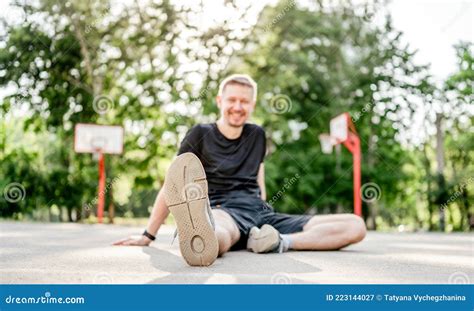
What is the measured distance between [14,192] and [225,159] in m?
9.17

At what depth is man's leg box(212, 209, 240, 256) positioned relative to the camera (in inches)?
108

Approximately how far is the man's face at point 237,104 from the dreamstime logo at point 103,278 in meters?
1.47

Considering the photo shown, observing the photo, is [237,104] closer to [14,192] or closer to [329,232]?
[329,232]

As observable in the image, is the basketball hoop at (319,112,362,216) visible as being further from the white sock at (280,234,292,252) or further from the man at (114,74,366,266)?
the white sock at (280,234,292,252)

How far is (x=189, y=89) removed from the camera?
12148 millimetres

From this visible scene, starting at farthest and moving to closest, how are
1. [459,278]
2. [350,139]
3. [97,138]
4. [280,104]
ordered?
[280,104] < [97,138] < [350,139] < [459,278]

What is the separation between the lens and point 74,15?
1167 cm

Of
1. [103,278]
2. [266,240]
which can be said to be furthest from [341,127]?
[103,278]

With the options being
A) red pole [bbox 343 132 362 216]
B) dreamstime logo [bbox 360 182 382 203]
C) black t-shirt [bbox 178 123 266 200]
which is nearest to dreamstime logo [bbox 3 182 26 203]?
red pole [bbox 343 132 362 216]

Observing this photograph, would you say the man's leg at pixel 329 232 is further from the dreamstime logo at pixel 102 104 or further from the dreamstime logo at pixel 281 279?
the dreamstime logo at pixel 102 104

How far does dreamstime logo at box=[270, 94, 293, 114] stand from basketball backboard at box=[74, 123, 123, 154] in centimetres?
423
